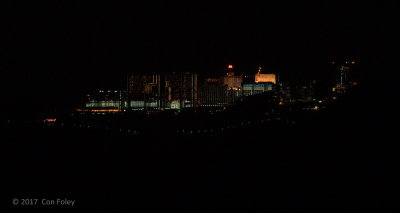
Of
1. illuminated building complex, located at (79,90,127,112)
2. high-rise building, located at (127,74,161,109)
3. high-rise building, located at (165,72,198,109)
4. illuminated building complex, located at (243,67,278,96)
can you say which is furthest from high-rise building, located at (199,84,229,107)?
illuminated building complex, located at (79,90,127,112)

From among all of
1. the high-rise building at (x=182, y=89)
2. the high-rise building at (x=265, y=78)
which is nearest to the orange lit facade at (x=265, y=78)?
the high-rise building at (x=265, y=78)

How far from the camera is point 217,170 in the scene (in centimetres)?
296

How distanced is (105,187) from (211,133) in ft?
7.95

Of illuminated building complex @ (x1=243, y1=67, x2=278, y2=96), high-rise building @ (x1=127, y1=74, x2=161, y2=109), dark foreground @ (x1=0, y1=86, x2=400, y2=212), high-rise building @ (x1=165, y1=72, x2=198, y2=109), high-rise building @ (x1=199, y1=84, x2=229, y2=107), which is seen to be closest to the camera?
dark foreground @ (x1=0, y1=86, x2=400, y2=212)

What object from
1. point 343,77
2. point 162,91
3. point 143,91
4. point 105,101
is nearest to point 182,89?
point 162,91

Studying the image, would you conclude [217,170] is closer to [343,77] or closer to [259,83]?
[343,77]

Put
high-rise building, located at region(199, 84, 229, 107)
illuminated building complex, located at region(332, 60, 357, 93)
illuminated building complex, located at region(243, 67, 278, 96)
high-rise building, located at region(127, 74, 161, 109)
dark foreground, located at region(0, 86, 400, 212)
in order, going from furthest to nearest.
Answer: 1. illuminated building complex, located at region(243, 67, 278, 96)
2. high-rise building, located at region(199, 84, 229, 107)
3. high-rise building, located at region(127, 74, 161, 109)
4. illuminated building complex, located at region(332, 60, 357, 93)
5. dark foreground, located at region(0, 86, 400, 212)

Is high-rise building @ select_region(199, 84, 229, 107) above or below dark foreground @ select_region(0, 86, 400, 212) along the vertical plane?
above

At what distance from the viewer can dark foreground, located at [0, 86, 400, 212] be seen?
2.23m

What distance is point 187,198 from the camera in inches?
92.4

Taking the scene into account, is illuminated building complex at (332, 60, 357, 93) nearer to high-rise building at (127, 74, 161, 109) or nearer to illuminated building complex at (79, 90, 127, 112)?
high-rise building at (127, 74, 161, 109)

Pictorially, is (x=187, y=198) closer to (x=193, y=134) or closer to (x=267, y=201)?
(x=267, y=201)

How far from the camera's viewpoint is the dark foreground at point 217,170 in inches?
87.8

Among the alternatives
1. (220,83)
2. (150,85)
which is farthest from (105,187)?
(220,83)
